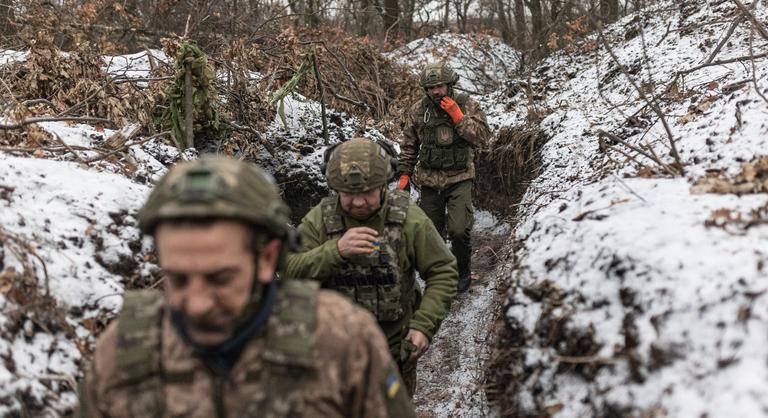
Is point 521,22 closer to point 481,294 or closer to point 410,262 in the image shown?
point 481,294

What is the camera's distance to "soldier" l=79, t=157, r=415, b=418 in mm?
1515

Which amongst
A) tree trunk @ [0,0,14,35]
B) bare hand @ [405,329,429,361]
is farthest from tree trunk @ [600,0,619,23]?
bare hand @ [405,329,429,361]

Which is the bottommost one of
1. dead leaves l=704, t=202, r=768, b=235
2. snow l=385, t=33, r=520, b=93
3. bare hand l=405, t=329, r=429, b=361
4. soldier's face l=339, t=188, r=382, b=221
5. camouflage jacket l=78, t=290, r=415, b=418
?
bare hand l=405, t=329, r=429, b=361

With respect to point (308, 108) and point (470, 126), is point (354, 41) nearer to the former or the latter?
point (308, 108)

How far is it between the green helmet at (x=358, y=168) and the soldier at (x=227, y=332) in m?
1.41

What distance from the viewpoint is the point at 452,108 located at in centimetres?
581

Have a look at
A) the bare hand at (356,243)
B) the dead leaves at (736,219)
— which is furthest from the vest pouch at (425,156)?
the dead leaves at (736,219)

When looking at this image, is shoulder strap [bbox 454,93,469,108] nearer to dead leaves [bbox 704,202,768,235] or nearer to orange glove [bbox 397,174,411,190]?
orange glove [bbox 397,174,411,190]

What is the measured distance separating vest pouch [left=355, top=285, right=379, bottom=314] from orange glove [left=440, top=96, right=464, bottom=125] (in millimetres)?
2905

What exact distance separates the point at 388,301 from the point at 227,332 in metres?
1.77

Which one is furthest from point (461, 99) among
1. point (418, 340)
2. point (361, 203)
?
point (418, 340)

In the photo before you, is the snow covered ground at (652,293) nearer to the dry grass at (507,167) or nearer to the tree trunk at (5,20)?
the dry grass at (507,167)

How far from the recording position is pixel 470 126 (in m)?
5.78

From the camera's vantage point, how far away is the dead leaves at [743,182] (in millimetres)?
3018
